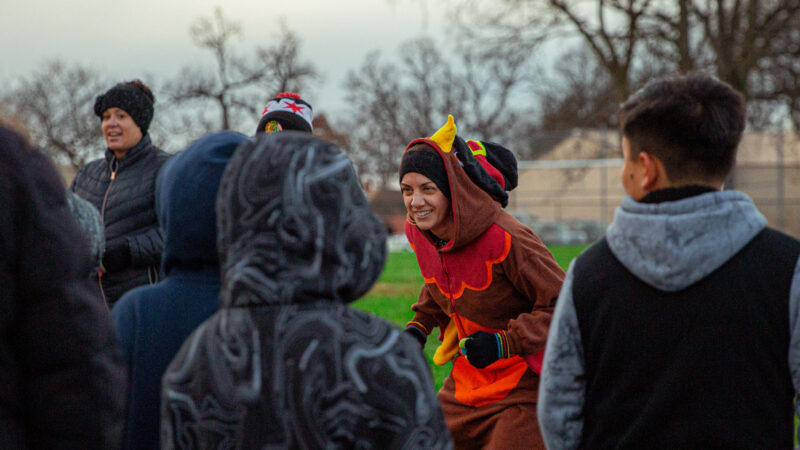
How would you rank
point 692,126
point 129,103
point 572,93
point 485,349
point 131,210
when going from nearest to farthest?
point 692,126
point 485,349
point 131,210
point 129,103
point 572,93

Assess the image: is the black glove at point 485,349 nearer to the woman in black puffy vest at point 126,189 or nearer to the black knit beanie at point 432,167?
the black knit beanie at point 432,167

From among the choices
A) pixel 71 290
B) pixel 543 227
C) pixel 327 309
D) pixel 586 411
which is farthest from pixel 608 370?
pixel 543 227

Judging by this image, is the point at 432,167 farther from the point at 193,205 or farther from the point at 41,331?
the point at 41,331

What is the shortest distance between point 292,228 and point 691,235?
1166mm

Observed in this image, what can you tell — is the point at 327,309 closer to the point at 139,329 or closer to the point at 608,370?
the point at 139,329

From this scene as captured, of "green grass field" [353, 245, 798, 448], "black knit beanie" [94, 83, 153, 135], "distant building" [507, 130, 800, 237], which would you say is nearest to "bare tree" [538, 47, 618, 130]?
"distant building" [507, 130, 800, 237]

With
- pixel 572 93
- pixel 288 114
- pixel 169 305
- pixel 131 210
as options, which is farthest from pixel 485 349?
pixel 572 93

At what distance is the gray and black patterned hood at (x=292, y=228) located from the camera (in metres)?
1.90

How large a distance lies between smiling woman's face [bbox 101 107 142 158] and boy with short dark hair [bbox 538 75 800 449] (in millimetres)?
3632

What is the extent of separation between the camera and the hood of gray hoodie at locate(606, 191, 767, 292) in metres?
2.37

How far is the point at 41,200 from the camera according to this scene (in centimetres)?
189

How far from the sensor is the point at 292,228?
Result: 189 centimetres

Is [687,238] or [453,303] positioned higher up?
[687,238]

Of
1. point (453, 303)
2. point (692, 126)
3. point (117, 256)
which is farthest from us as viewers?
point (117, 256)
